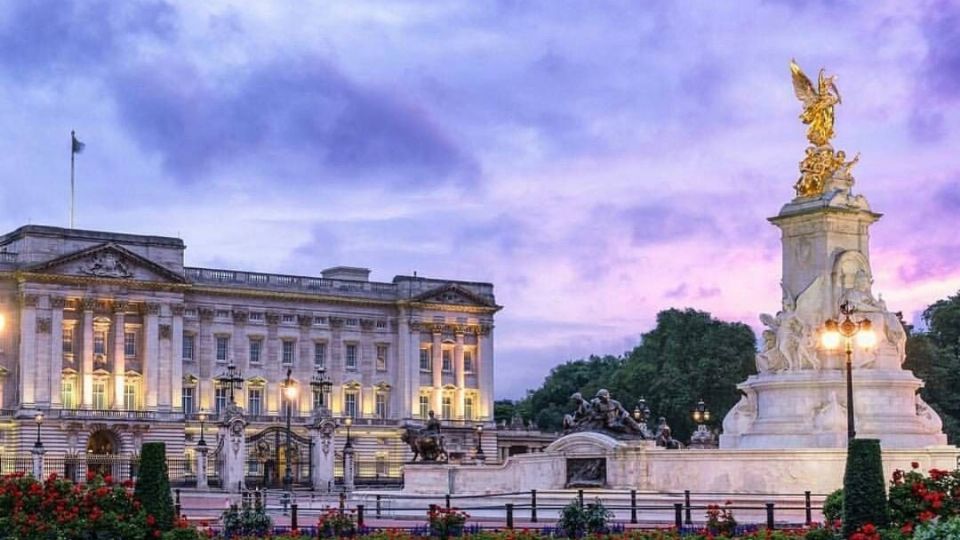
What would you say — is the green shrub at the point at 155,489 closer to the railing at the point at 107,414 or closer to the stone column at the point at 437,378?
the railing at the point at 107,414

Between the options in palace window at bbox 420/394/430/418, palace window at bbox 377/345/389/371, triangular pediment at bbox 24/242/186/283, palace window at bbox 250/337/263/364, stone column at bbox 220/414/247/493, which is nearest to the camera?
stone column at bbox 220/414/247/493

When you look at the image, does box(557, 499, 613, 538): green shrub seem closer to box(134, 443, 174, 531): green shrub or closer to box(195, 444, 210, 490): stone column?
box(134, 443, 174, 531): green shrub

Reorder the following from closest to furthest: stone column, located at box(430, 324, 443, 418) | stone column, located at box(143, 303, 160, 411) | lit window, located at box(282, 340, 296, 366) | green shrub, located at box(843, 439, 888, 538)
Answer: green shrub, located at box(843, 439, 888, 538), stone column, located at box(143, 303, 160, 411), lit window, located at box(282, 340, 296, 366), stone column, located at box(430, 324, 443, 418)

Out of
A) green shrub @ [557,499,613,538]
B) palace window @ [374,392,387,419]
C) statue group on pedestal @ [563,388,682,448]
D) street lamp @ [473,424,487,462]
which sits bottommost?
green shrub @ [557,499,613,538]

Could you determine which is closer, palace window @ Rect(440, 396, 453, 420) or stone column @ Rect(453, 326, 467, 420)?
palace window @ Rect(440, 396, 453, 420)

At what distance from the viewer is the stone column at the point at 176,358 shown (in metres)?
101

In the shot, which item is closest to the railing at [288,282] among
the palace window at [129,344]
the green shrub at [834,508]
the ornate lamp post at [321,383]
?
the palace window at [129,344]

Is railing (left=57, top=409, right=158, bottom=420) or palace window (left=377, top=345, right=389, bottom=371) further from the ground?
palace window (left=377, top=345, right=389, bottom=371)

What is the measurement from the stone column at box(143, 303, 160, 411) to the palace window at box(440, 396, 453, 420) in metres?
21.3

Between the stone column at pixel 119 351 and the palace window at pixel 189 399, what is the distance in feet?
15.3

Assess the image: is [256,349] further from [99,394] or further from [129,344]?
[99,394]

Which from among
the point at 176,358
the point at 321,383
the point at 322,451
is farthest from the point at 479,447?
the point at 176,358

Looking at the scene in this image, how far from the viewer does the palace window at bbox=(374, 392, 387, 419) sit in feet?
368

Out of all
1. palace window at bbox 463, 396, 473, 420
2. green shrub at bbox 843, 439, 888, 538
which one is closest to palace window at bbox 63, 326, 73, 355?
palace window at bbox 463, 396, 473, 420
